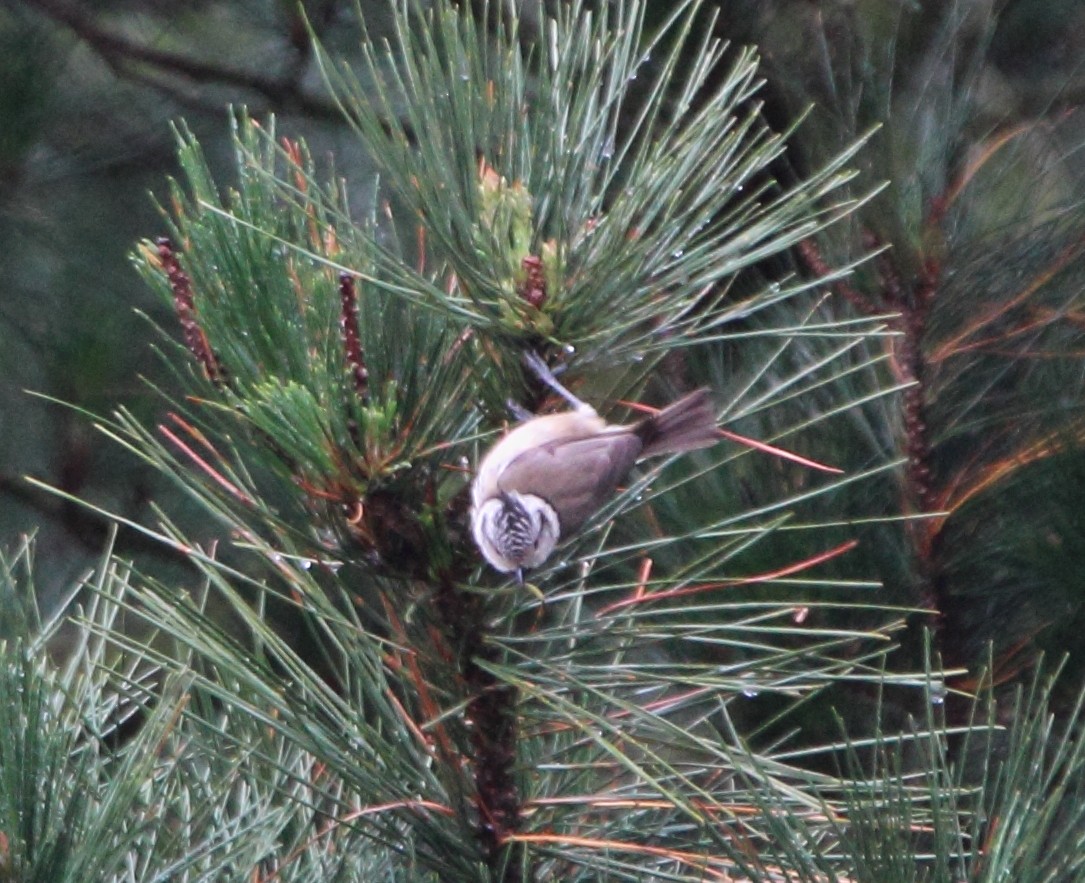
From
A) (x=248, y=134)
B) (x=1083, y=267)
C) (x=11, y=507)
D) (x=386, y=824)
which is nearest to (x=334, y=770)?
(x=386, y=824)

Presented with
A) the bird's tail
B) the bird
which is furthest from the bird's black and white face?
the bird's tail

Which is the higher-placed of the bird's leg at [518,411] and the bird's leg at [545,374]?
the bird's leg at [545,374]

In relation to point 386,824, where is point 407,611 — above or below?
above

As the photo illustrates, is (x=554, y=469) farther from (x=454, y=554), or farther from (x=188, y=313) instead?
(x=188, y=313)

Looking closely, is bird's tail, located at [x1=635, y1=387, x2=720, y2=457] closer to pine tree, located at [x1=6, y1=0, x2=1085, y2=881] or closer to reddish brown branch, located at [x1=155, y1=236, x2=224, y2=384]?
pine tree, located at [x1=6, y1=0, x2=1085, y2=881]

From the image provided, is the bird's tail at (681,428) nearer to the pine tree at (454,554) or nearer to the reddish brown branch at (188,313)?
the pine tree at (454,554)

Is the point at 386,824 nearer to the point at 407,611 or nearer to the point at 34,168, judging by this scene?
the point at 407,611

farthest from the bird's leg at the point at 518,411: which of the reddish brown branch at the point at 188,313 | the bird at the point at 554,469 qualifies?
the reddish brown branch at the point at 188,313
